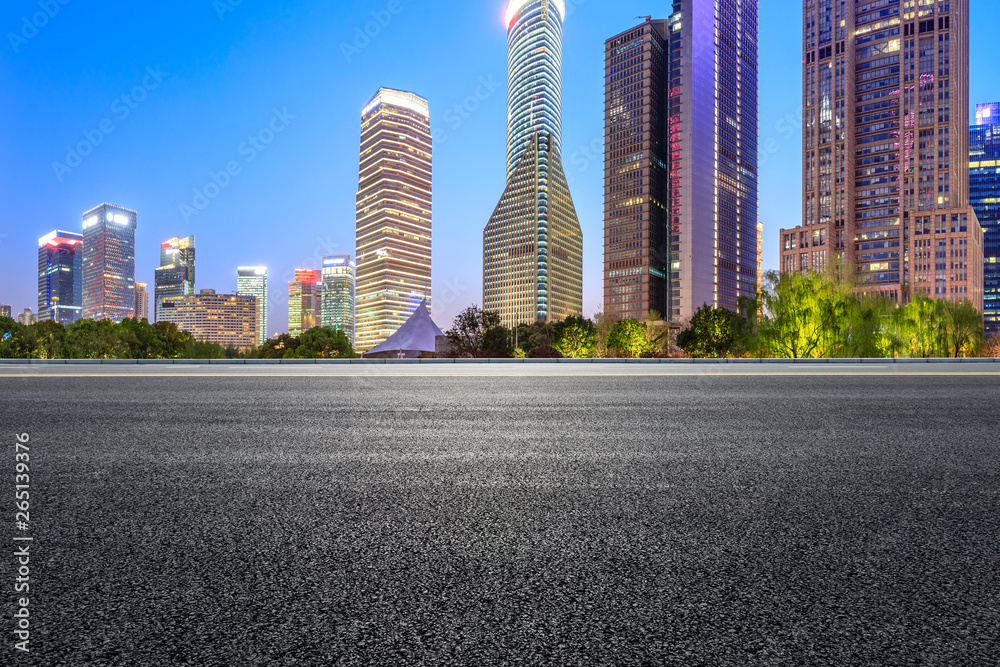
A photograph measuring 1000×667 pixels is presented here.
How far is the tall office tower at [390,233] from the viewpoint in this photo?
606ft

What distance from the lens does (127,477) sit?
3.47 meters

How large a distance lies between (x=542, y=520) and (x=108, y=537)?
1.95m

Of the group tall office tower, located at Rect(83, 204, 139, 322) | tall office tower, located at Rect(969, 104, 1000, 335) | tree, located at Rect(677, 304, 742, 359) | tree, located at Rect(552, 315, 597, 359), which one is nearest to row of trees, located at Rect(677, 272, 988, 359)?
tree, located at Rect(677, 304, 742, 359)

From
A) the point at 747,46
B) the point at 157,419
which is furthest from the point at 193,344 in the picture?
the point at 747,46

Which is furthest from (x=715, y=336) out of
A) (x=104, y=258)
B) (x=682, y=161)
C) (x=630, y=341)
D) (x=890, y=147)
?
(x=104, y=258)

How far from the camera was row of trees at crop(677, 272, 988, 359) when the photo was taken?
24562 mm

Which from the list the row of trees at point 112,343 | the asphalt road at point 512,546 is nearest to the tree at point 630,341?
the row of trees at point 112,343

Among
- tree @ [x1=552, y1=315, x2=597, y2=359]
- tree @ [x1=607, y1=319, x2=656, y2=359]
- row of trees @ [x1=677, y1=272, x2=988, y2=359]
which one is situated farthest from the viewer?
tree @ [x1=552, y1=315, x2=597, y2=359]

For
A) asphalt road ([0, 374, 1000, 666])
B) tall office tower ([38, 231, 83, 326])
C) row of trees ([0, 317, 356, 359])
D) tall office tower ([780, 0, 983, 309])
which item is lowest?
asphalt road ([0, 374, 1000, 666])

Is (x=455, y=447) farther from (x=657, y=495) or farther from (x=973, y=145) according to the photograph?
(x=973, y=145)

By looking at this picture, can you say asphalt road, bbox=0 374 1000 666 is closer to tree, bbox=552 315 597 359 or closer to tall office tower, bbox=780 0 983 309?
tree, bbox=552 315 597 359

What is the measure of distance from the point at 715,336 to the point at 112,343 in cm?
3455

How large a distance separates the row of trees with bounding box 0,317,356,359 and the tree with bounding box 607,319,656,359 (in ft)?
54.1

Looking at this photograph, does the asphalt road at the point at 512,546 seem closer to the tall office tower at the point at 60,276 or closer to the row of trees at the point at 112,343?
the row of trees at the point at 112,343
